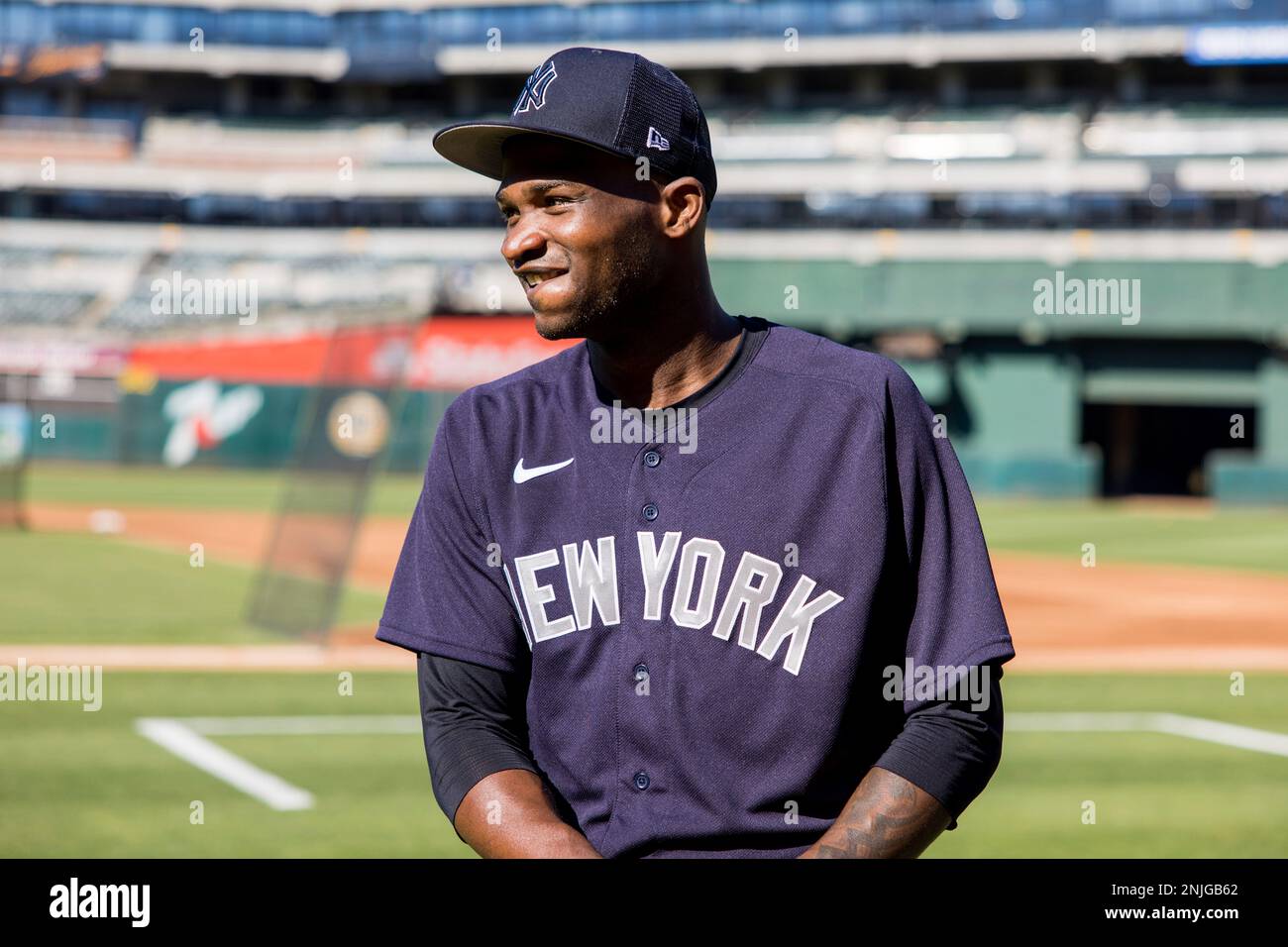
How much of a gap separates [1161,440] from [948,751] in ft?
171

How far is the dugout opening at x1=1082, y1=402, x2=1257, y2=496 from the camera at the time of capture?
1905 inches

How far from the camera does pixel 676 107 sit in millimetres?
2762

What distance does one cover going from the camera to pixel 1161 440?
2047 inches

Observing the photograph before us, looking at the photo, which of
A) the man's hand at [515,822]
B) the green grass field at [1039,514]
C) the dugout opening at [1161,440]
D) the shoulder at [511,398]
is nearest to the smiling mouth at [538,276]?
the shoulder at [511,398]

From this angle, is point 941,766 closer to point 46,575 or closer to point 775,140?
point 46,575

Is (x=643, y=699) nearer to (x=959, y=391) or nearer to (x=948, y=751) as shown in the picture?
(x=948, y=751)

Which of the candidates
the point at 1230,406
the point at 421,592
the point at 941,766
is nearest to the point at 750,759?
the point at 941,766

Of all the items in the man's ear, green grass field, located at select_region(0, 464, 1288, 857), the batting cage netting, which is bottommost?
green grass field, located at select_region(0, 464, 1288, 857)

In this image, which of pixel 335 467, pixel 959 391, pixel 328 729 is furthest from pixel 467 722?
pixel 959 391

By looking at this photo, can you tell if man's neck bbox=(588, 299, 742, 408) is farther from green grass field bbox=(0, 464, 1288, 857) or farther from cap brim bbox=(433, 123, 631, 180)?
green grass field bbox=(0, 464, 1288, 857)

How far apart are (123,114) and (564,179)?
210ft

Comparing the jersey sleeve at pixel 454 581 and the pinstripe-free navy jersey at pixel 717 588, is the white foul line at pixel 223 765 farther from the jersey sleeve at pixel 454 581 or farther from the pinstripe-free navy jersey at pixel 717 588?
the pinstripe-free navy jersey at pixel 717 588

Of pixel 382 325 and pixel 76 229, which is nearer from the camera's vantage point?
pixel 382 325

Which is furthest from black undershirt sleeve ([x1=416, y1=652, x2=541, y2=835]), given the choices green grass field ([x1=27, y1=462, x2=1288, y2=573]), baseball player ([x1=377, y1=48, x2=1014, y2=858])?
green grass field ([x1=27, y1=462, x2=1288, y2=573])
